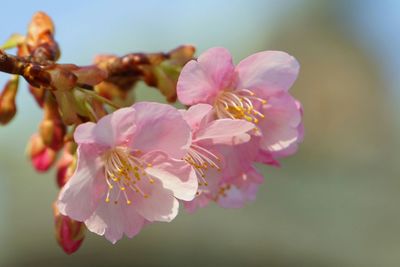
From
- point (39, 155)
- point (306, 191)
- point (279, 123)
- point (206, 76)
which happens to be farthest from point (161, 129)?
point (306, 191)

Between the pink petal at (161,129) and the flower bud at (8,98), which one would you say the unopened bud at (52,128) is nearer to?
the flower bud at (8,98)

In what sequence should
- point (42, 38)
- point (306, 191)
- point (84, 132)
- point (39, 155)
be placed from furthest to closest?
point (306, 191) → point (39, 155) → point (42, 38) → point (84, 132)

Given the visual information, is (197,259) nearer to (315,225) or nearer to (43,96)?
(315,225)

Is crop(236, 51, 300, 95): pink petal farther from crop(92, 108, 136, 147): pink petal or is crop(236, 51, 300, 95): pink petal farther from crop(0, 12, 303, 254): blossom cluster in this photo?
crop(92, 108, 136, 147): pink petal

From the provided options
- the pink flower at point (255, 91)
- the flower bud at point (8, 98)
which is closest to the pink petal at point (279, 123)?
the pink flower at point (255, 91)

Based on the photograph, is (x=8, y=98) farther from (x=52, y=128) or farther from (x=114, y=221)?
(x=114, y=221)
